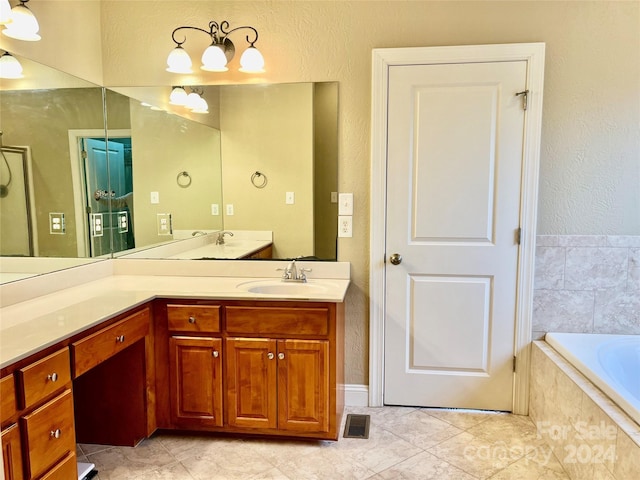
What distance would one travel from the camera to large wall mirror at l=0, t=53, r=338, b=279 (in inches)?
105

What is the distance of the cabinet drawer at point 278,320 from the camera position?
7.67 ft

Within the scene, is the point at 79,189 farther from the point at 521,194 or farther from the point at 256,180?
the point at 521,194

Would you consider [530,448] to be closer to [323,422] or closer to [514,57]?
[323,422]

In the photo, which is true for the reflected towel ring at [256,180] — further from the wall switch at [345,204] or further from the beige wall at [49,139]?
the beige wall at [49,139]

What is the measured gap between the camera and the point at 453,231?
2.72 metres

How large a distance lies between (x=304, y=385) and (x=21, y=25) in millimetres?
2154

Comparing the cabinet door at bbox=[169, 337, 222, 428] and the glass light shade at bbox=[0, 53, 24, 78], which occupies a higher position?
the glass light shade at bbox=[0, 53, 24, 78]

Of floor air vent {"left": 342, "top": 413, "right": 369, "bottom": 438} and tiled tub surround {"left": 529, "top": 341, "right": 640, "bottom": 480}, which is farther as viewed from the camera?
floor air vent {"left": 342, "top": 413, "right": 369, "bottom": 438}

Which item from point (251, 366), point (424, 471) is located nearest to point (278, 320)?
point (251, 366)

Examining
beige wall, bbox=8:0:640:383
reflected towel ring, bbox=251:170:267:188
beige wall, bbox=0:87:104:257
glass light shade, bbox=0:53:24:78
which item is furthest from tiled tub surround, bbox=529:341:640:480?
glass light shade, bbox=0:53:24:78

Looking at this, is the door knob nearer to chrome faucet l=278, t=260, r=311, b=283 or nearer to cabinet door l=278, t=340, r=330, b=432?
chrome faucet l=278, t=260, r=311, b=283

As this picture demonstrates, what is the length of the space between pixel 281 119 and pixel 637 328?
2369mm

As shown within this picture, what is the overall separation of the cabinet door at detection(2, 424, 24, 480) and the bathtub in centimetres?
226

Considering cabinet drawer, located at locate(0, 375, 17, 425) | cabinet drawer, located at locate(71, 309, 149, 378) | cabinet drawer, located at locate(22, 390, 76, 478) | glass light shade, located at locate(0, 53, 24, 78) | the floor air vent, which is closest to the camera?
cabinet drawer, located at locate(0, 375, 17, 425)
